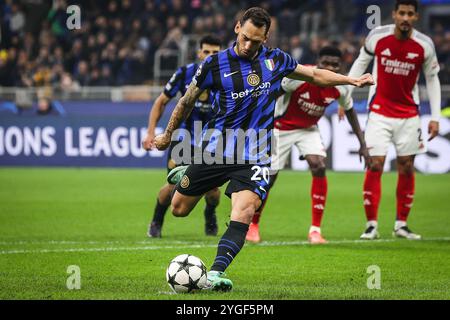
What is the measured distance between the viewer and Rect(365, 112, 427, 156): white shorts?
10.2m

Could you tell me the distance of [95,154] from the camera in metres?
20.8

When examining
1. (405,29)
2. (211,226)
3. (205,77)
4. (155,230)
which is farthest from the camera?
(211,226)

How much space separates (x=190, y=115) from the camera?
10273 millimetres

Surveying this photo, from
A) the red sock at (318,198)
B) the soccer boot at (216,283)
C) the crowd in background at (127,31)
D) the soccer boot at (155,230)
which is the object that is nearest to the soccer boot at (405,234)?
the red sock at (318,198)

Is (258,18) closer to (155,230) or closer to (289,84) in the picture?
(289,84)

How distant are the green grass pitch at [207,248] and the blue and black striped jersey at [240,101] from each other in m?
1.04

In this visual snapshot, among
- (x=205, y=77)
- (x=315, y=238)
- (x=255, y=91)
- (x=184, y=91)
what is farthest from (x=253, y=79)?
(x=184, y=91)

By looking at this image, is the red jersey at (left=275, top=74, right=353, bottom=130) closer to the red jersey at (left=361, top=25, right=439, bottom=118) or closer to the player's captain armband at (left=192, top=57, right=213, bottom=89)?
the red jersey at (left=361, top=25, right=439, bottom=118)

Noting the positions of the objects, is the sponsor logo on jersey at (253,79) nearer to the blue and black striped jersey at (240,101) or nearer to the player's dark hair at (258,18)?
the blue and black striped jersey at (240,101)

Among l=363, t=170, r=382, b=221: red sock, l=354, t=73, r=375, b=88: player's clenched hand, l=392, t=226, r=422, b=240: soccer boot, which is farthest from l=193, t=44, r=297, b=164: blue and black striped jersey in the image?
l=392, t=226, r=422, b=240: soccer boot

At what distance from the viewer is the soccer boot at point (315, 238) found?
9.84 m

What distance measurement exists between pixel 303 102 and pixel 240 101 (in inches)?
134
